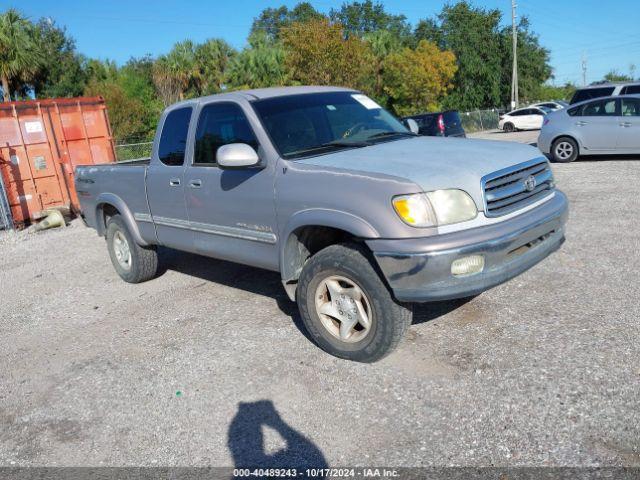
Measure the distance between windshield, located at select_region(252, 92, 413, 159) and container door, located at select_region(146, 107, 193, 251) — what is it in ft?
3.42

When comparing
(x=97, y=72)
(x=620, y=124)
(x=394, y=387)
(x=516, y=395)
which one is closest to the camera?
(x=516, y=395)

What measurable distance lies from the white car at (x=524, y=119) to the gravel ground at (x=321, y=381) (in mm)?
28577

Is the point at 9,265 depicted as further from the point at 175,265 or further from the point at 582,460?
the point at 582,460

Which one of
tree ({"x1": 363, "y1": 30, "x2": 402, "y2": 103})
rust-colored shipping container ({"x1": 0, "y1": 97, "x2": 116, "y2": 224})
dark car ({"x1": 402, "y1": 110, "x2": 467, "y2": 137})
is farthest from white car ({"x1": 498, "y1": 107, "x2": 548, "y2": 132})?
rust-colored shipping container ({"x1": 0, "y1": 97, "x2": 116, "y2": 224})

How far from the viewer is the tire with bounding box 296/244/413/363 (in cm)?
367

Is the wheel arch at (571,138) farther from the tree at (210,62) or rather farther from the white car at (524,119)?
the tree at (210,62)

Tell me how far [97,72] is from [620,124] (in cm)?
4234

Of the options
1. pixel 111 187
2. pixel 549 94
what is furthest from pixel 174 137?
pixel 549 94

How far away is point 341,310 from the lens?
3.94 m

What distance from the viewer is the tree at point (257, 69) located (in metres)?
36.8

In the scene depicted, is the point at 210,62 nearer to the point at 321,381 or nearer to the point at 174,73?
the point at 174,73

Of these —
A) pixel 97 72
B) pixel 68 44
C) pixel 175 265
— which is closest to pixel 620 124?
pixel 175 265

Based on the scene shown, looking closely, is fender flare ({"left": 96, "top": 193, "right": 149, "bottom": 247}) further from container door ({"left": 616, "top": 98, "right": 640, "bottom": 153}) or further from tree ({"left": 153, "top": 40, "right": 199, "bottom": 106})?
tree ({"left": 153, "top": 40, "right": 199, "bottom": 106})

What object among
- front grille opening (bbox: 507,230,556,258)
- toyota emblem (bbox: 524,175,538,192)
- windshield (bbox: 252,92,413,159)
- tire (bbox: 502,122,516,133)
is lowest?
tire (bbox: 502,122,516,133)
